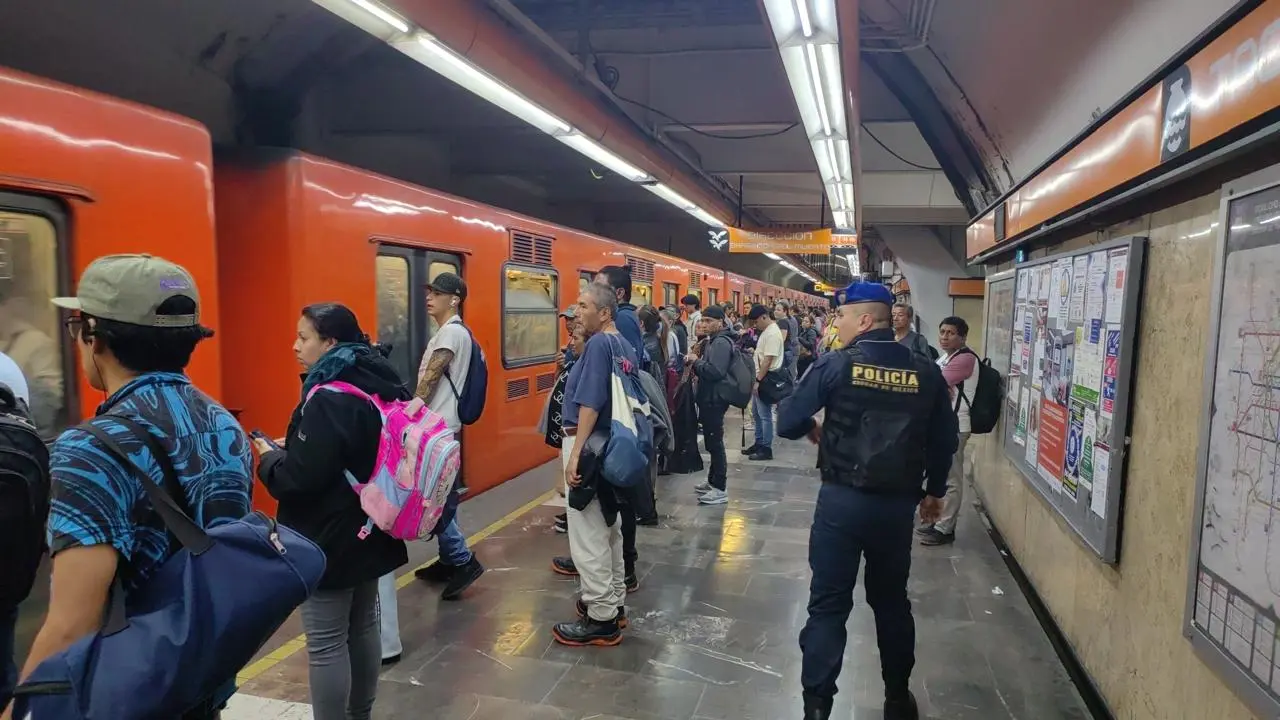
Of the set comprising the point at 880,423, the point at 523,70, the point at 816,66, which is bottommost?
the point at 880,423

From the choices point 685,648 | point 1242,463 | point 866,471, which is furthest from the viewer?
point 685,648

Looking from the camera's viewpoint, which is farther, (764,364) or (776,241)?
(776,241)

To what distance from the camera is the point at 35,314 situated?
2480 mm

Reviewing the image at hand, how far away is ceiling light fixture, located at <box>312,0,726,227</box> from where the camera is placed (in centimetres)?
312

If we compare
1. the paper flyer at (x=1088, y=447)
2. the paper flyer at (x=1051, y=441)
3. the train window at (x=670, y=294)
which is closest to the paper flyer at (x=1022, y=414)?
the paper flyer at (x=1051, y=441)

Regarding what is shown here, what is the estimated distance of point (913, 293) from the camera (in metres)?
12.8

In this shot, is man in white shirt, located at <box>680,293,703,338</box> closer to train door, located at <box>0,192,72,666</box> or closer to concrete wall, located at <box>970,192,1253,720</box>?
concrete wall, located at <box>970,192,1253,720</box>

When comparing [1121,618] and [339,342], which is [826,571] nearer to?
[1121,618]

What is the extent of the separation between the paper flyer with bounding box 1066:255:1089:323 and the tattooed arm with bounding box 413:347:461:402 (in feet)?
9.83

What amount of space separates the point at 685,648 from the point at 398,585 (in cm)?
172

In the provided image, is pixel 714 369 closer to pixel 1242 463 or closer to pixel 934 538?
pixel 934 538

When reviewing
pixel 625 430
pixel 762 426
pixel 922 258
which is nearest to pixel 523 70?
pixel 625 430

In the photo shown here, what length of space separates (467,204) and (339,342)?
10.8 ft

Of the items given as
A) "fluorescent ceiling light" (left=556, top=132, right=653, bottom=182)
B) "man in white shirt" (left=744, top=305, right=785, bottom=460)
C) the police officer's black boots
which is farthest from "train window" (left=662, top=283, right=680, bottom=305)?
the police officer's black boots
